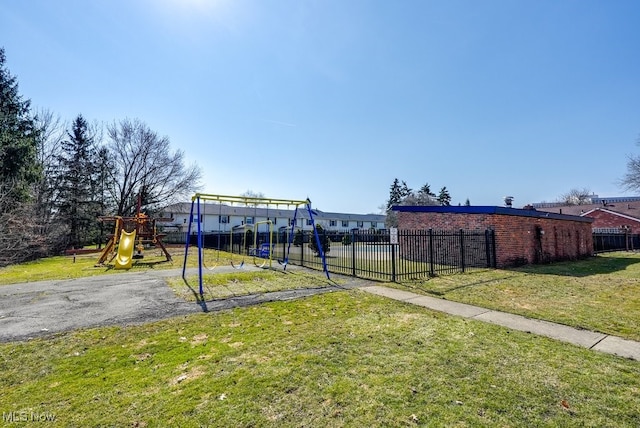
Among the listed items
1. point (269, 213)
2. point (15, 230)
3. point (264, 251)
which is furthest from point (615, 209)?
point (15, 230)

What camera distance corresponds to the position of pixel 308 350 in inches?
152

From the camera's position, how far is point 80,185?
28125 mm

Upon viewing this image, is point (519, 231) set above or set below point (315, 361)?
above

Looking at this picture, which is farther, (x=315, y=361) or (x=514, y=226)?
(x=514, y=226)

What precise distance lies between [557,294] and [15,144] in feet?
85.9

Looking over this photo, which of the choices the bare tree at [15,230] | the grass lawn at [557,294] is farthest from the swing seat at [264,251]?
the bare tree at [15,230]

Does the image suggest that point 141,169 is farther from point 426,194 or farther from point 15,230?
point 426,194

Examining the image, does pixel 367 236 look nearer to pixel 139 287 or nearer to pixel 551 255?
pixel 139 287

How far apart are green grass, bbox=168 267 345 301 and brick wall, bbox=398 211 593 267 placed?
7.14 metres

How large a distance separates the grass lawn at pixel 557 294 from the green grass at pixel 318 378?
5.48 feet

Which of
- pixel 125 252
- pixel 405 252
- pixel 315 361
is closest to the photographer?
pixel 315 361

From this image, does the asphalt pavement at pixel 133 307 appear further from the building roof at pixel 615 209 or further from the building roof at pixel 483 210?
the building roof at pixel 615 209

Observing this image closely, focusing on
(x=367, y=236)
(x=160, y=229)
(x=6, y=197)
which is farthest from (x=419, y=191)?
(x=6, y=197)

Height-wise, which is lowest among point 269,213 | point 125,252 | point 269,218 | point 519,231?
point 125,252
